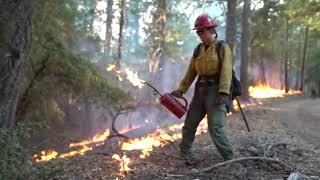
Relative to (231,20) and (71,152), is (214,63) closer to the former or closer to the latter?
(71,152)

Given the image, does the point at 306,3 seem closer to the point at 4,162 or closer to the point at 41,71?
the point at 41,71

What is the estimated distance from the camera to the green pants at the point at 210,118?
276 inches

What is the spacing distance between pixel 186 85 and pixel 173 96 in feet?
1.02

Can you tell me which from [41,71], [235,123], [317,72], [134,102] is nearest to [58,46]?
[41,71]

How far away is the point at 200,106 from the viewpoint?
A: 7441 mm

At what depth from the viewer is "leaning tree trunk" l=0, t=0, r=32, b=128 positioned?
601 cm

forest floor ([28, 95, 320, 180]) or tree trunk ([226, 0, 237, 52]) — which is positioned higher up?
tree trunk ([226, 0, 237, 52])

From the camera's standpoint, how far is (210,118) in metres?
7.09

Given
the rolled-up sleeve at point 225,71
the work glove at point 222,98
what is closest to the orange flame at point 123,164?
the work glove at point 222,98

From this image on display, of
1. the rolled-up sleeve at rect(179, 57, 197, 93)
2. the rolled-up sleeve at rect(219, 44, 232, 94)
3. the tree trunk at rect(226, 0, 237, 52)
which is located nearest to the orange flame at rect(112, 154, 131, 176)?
the rolled-up sleeve at rect(179, 57, 197, 93)

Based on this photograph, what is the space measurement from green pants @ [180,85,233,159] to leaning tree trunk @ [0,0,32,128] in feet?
8.81

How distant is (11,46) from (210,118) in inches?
117

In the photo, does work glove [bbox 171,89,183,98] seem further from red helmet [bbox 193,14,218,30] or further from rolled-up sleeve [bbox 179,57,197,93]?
red helmet [bbox 193,14,218,30]

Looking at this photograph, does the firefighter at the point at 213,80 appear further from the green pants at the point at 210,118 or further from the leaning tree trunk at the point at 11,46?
the leaning tree trunk at the point at 11,46
